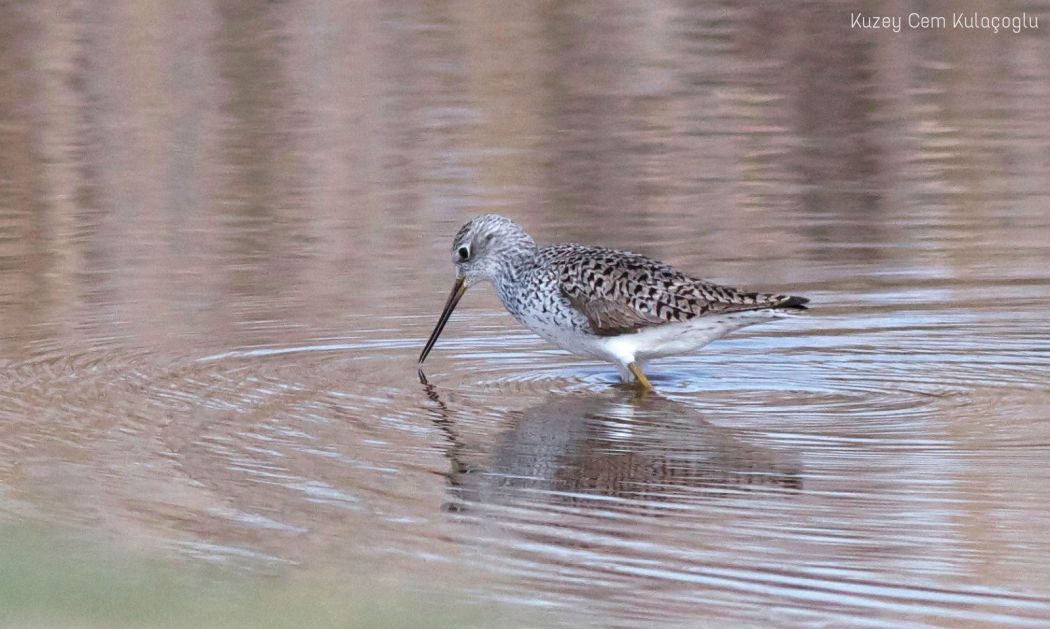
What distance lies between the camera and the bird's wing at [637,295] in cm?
962

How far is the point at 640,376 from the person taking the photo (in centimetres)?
986

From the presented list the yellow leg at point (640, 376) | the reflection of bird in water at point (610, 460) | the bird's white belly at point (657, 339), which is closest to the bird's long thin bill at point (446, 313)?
the bird's white belly at point (657, 339)

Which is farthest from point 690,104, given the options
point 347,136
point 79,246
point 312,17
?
point 79,246

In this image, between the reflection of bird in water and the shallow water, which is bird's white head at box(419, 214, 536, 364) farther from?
the reflection of bird in water

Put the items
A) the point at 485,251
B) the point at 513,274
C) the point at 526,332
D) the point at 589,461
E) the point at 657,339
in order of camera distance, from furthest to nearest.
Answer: the point at 526,332, the point at 485,251, the point at 513,274, the point at 657,339, the point at 589,461

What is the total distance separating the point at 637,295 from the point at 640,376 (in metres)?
0.44

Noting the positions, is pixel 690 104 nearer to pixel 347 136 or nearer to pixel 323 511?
pixel 347 136

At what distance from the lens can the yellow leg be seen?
32.3 ft

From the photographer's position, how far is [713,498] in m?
7.47

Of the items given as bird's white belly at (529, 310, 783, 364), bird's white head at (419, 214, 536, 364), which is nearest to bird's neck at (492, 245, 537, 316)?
bird's white head at (419, 214, 536, 364)

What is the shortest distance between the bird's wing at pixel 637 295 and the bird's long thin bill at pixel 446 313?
0.81 metres

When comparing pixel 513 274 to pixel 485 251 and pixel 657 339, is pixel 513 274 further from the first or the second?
pixel 657 339

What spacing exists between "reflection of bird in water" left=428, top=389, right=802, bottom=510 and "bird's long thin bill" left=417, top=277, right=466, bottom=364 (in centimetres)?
84

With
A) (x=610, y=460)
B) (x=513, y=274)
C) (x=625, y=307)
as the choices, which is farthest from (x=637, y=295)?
(x=610, y=460)
